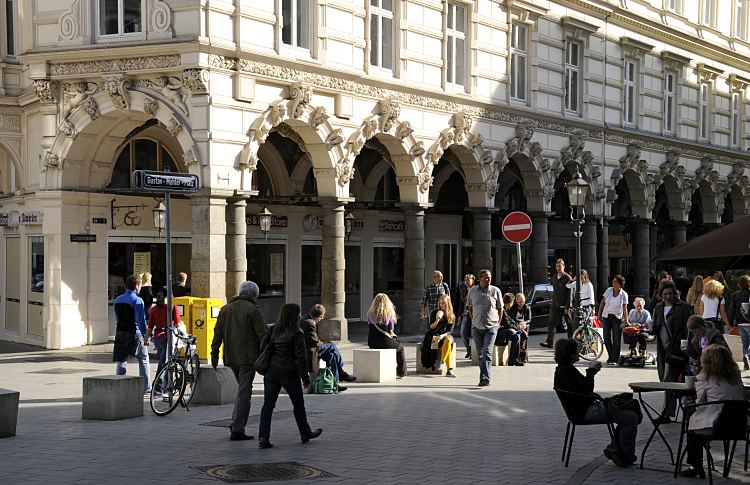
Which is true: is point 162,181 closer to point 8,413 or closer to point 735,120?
point 8,413

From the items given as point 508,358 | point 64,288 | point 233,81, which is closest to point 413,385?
point 508,358

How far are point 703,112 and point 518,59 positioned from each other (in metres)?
13.6

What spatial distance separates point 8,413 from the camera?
512 inches

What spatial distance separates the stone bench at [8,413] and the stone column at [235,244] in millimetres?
10560

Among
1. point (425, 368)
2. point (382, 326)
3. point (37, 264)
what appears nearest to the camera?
point (382, 326)

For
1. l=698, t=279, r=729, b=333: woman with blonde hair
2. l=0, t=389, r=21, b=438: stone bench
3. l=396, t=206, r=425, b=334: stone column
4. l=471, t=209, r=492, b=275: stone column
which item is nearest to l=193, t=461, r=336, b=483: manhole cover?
l=0, t=389, r=21, b=438: stone bench

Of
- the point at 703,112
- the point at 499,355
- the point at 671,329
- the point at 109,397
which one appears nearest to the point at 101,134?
the point at 499,355

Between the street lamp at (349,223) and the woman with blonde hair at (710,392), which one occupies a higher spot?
the street lamp at (349,223)

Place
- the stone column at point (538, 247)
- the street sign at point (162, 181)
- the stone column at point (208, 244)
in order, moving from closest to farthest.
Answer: the street sign at point (162, 181)
the stone column at point (208, 244)
the stone column at point (538, 247)

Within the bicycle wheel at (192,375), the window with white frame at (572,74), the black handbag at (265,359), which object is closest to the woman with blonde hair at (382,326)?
the bicycle wheel at (192,375)

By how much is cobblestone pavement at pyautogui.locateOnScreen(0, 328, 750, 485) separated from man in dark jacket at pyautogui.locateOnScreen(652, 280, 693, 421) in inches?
29.2

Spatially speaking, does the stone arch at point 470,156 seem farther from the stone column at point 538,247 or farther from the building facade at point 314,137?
the stone column at point 538,247

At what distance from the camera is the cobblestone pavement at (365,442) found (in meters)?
11.0

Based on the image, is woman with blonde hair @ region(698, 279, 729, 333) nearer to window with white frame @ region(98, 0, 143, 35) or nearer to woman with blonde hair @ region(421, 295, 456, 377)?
woman with blonde hair @ region(421, 295, 456, 377)
